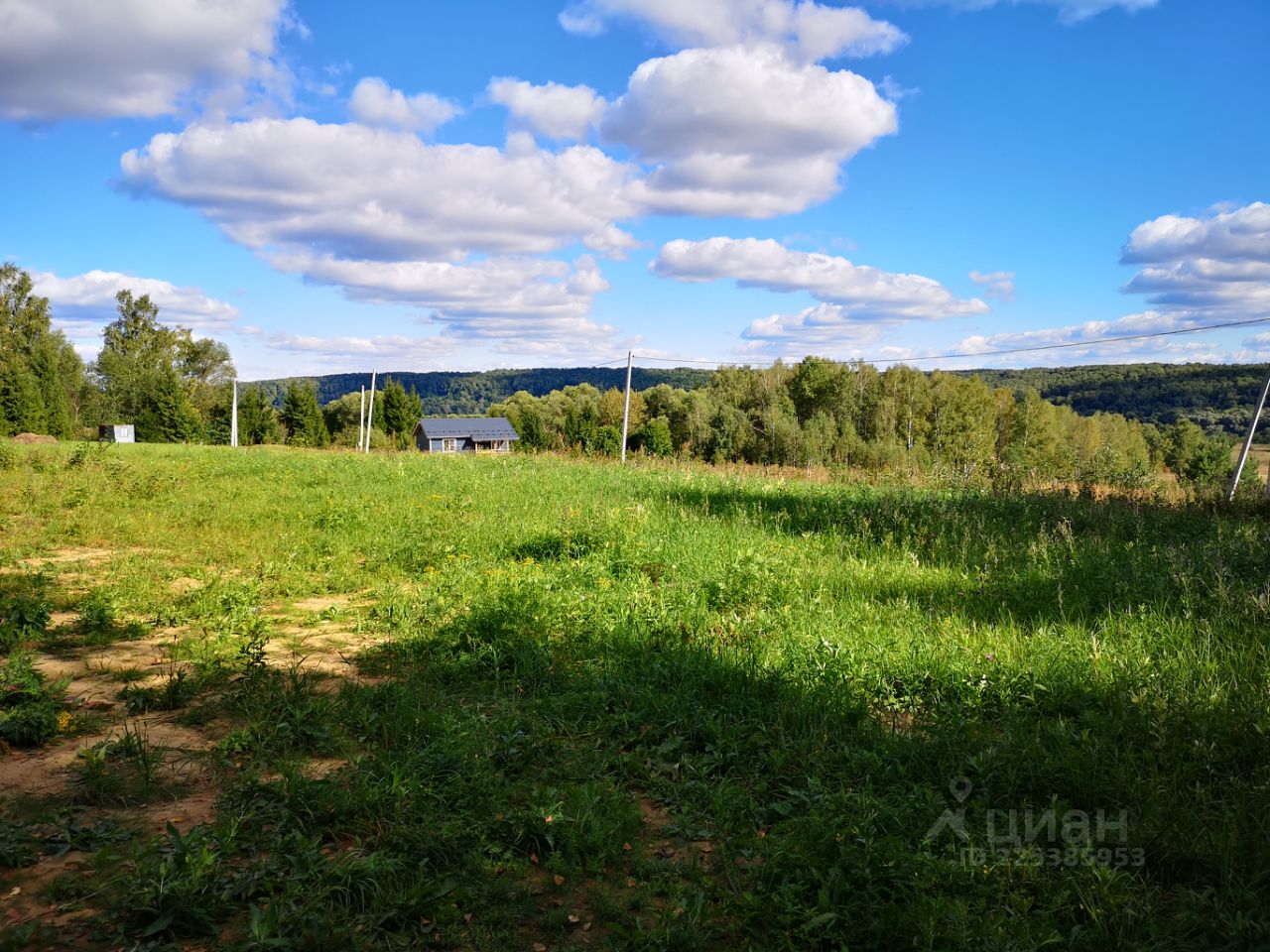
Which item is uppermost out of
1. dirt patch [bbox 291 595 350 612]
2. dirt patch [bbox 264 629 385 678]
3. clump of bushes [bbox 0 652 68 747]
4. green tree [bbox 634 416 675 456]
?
green tree [bbox 634 416 675 456]

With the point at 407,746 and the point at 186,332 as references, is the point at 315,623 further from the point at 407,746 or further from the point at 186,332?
the point at 186,332

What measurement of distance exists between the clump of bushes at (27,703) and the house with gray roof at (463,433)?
79.7m

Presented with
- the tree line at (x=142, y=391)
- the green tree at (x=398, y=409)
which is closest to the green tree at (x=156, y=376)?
the tree line at (x=142, y=391)

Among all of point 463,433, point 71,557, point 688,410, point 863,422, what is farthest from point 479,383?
point 71,557

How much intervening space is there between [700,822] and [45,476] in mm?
15266

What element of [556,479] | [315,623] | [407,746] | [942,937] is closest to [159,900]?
[407,746]

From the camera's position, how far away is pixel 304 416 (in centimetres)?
5738

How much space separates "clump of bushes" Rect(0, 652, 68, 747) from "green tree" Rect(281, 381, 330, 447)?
56516mm

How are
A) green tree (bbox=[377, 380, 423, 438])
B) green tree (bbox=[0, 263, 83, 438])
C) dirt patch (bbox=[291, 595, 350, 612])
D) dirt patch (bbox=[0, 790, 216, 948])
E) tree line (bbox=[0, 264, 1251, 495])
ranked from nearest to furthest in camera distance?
dirt patch (bbox=[0, 790, 216, 948]) → dirt patch (bbox=[291, 595, 350, 612]) → green tree (bbox=[0, 263, 83, 438]) → tree line (bbox=[0, 264, 1251, 495]) → green tree (bbox=[377, 380, 423, 438])

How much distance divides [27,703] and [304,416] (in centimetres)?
5845

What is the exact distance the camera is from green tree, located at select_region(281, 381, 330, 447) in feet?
188

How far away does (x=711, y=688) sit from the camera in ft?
15.2

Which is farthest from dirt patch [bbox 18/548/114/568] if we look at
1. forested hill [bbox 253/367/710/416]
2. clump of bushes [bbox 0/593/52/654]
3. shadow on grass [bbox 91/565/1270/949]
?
forested hill [bbox 253/367/710/416]

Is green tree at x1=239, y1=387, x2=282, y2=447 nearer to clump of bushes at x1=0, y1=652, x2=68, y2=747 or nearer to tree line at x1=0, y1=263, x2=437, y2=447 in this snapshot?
tree line at x1=0, y1=263, x2=437, y2=447
